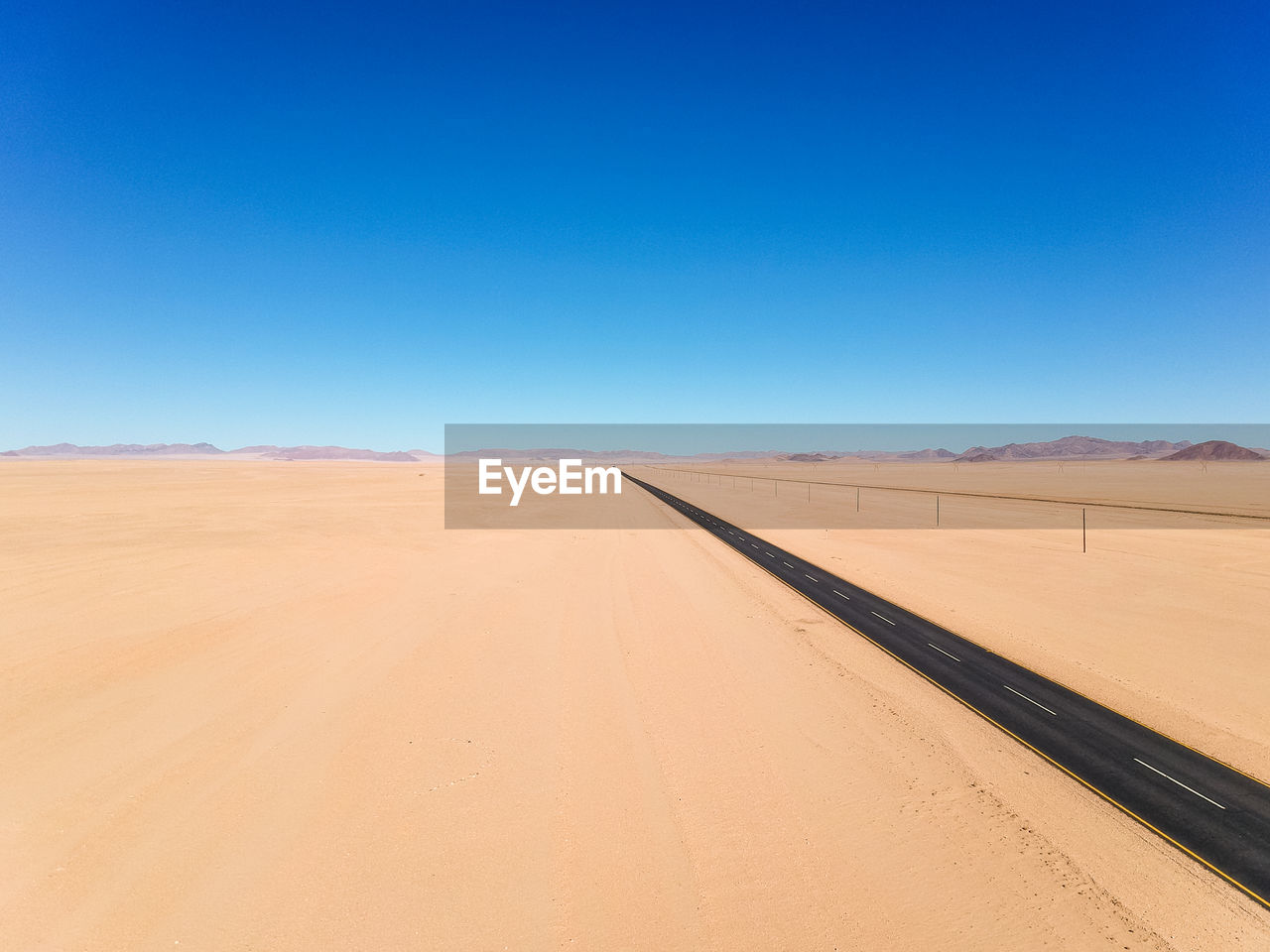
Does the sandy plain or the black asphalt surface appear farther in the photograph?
the black asphalt surface

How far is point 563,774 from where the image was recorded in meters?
9.85

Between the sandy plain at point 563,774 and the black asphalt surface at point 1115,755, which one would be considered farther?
the black asphalt surface at point 1115,755

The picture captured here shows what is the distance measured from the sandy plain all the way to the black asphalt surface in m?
0.55

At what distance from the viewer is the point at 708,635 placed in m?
17.5

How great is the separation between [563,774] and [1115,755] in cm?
1026

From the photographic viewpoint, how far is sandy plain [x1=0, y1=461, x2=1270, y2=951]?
687 centimetres

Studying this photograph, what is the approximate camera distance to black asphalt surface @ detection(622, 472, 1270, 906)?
810 cm

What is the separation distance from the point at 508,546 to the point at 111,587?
17.6m

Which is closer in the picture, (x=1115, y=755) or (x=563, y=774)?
(x=563, y=774)

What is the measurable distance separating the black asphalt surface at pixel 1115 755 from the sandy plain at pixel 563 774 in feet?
1.79

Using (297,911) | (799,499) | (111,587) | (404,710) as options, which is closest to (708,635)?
(404,710)

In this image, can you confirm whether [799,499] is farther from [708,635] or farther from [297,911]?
[297,911]

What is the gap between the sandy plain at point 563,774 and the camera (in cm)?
687

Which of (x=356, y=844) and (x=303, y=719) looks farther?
(x=303, y=719)
